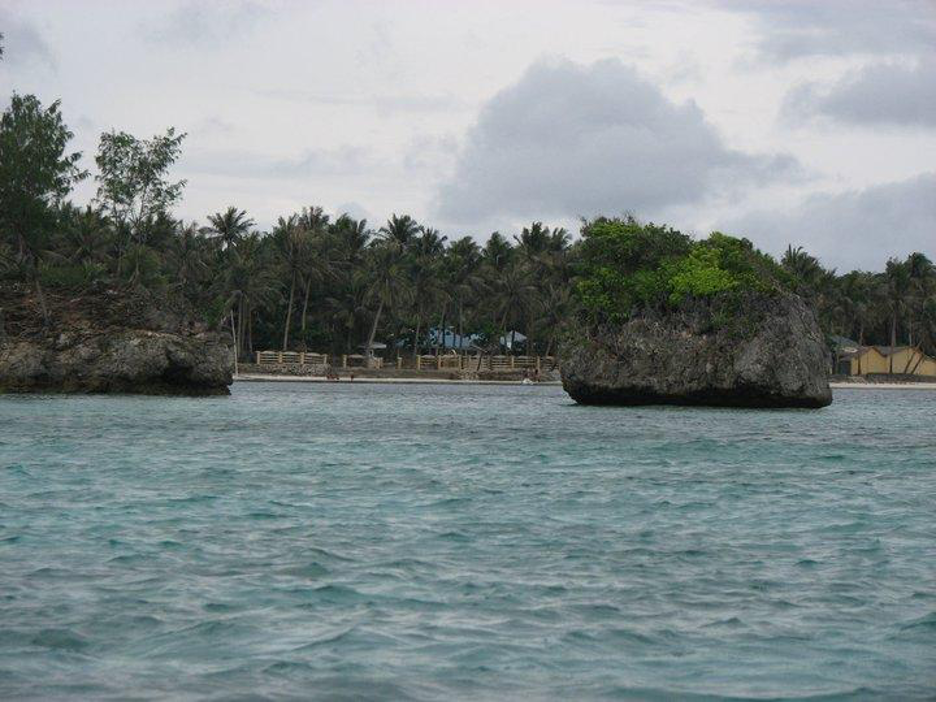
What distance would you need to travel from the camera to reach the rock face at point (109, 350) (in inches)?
2228

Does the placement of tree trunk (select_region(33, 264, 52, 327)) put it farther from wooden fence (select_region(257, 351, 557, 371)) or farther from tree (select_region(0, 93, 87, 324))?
wooden fence (select_region(257, 351, 557, 371))

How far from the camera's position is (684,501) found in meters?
18.8

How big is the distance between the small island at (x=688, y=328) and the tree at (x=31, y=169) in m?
26.6

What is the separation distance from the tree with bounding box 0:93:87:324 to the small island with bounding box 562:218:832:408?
26.6m

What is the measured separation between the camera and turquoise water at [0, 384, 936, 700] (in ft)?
27.7

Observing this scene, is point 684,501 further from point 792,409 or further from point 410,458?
point 792,409

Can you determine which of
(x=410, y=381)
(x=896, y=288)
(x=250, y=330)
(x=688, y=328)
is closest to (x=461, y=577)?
(x=688, y=328)

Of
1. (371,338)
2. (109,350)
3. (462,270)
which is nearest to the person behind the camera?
(109,350)

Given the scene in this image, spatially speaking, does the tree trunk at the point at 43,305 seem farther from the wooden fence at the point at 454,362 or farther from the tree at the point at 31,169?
the wooden fence at the point at 454,362

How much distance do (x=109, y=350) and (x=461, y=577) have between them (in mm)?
47758

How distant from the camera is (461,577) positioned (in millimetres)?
11859

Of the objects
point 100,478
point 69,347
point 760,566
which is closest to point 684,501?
point 760,566

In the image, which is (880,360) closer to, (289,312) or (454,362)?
(454,362)

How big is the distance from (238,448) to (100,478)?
25.9 ft
